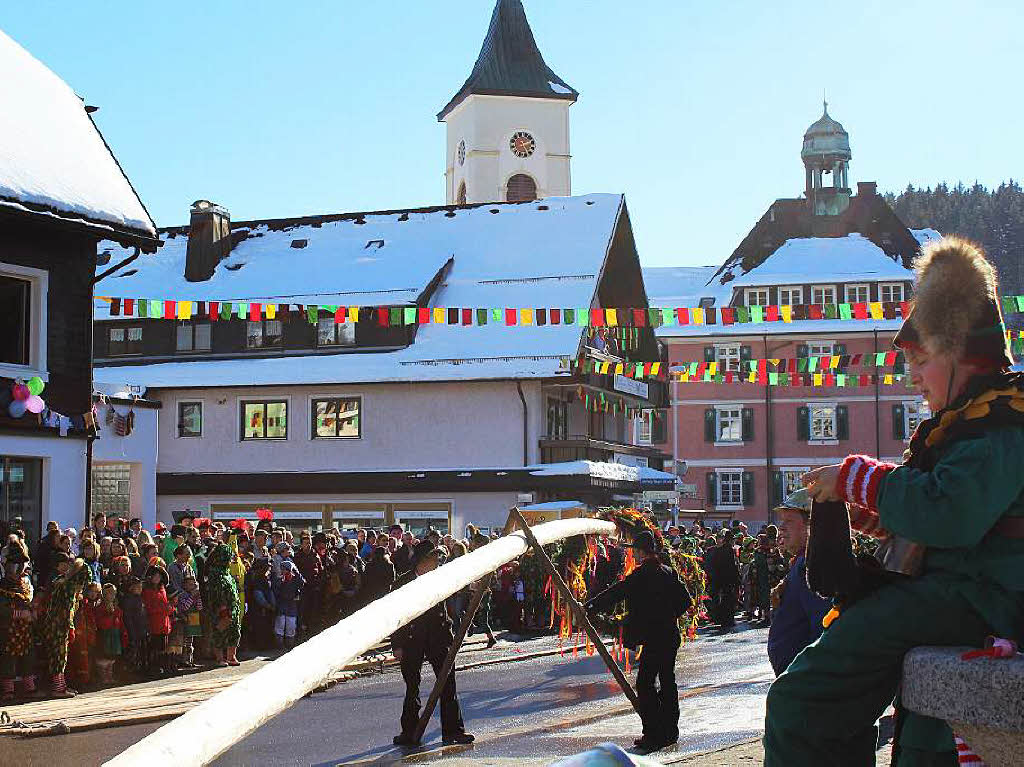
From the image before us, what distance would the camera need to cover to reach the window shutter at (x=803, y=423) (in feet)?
223

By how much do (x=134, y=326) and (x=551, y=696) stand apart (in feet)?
115

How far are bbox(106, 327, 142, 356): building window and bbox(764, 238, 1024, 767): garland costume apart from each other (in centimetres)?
4640

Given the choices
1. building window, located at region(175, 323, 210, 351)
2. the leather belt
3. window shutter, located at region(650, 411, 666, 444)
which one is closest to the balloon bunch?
the leather belt

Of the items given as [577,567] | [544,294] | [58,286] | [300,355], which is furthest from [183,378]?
[577,567]

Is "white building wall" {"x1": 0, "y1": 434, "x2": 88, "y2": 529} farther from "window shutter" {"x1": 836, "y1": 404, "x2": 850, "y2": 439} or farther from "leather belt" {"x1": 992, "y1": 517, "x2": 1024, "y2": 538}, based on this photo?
"window shutter" {"x1": 836, "y1": 404, "x2": 850, "y2": 439}

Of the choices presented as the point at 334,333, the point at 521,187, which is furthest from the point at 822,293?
the point at 334,333

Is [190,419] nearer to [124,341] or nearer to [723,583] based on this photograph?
[124,341]

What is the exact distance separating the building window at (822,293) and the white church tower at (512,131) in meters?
17.6

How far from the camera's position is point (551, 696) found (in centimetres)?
1636

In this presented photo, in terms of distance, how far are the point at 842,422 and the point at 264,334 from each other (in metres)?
30.2

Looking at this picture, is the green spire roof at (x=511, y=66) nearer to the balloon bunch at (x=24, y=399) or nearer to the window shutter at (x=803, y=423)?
the window shutter at (x=803, y=423)

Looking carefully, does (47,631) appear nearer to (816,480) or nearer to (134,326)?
(816,480)

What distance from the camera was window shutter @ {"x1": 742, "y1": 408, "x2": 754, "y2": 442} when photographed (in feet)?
224

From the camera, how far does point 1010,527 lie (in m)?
3.46
